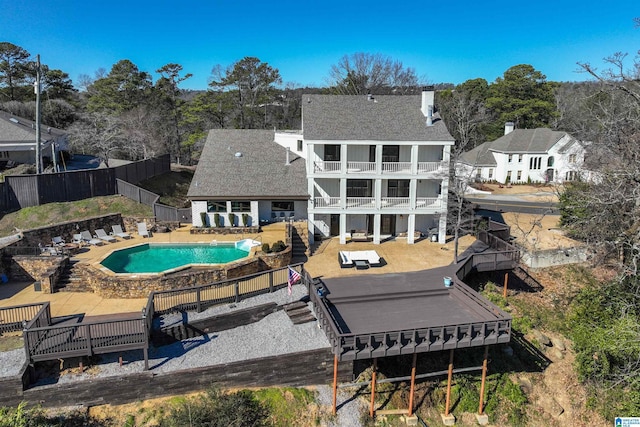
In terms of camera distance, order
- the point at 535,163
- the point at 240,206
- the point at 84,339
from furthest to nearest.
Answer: the point at 535,163 → the point at 240,206 → the point at 84,339

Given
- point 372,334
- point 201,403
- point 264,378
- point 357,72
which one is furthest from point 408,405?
point 357,72

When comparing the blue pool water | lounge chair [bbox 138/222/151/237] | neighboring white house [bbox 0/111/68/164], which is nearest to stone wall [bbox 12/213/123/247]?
lounge chair [bbox 138/222/151/237]

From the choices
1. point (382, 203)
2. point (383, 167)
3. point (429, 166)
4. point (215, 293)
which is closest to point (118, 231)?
point (215, 293)

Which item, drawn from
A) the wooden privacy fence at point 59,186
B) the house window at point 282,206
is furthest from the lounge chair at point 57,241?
the house window at point 282,206

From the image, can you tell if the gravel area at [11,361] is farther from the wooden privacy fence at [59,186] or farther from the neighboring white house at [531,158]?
the neighboring white house at [531,158]

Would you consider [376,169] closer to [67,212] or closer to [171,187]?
[171,187]
